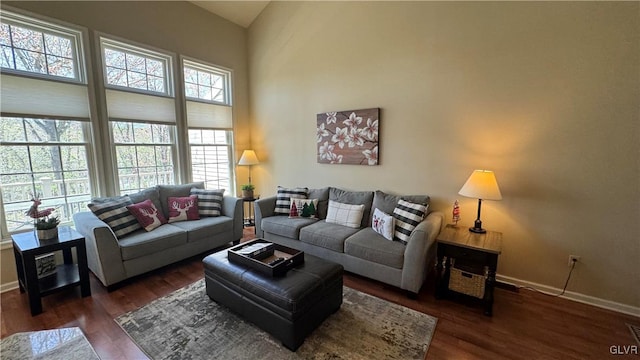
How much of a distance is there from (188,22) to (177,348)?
4124mm

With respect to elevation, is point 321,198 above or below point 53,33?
below

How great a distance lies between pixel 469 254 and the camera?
234 centimetres

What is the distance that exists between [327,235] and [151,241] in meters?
1.87

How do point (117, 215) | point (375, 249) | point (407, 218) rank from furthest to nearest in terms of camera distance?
point (117, 215) < point (407, 218) < point (375, 249)

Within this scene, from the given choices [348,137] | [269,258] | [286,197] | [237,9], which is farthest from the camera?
[237,9]

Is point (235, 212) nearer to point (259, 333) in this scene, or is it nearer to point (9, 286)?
point (259, 333)

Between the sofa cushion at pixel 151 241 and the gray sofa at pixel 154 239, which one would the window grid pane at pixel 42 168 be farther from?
the sofa cushion at pixel 151 241

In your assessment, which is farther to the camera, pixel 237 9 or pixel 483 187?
pixel 237 9

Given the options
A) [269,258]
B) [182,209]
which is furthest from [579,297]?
[182,209]

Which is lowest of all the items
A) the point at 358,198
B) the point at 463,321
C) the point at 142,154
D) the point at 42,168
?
the point at 463,321

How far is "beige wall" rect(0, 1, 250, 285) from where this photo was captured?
2807 mm

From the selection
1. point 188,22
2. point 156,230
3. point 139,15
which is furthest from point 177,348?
point 188,22

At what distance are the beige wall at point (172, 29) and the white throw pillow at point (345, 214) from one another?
2.27m

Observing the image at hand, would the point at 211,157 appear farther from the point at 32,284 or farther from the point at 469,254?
the point at 469,254
